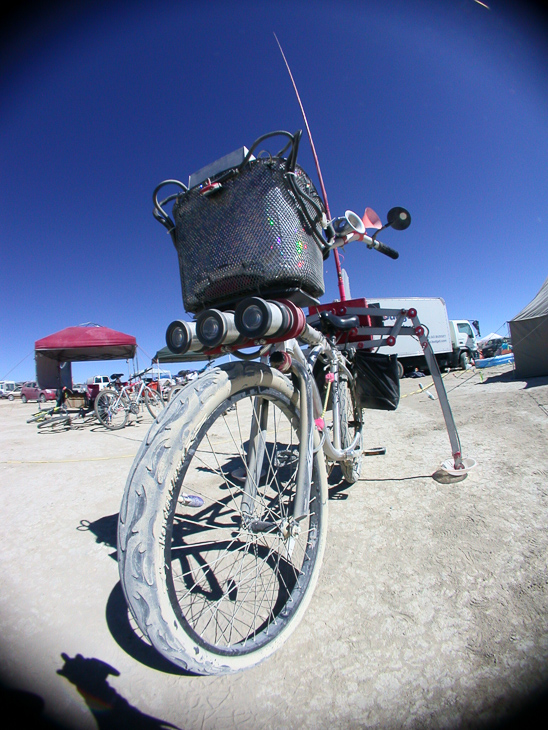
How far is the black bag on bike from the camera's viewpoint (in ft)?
8.88

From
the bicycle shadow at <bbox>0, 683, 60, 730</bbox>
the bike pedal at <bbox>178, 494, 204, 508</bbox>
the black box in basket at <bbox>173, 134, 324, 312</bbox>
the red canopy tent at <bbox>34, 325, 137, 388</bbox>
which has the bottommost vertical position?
the bicycle shadow at <bbox>0, 683, 60, 730</bbox>

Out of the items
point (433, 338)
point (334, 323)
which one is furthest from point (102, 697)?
point (433, 338)

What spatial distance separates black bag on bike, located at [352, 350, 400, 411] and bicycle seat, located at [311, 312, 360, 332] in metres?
0.56

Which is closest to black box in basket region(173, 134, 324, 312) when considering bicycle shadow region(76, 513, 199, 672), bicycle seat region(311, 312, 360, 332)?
bicycle seat region(311, 312, 360, 332)

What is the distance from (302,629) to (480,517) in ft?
4.39

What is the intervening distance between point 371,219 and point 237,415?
159 centimetres

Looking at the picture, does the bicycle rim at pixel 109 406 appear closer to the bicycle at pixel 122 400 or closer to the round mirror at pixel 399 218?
the bicycle at pixel 122 400

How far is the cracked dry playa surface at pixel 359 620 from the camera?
979 mm

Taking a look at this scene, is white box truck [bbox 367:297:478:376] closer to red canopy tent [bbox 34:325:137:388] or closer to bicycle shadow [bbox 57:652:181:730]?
red canopy tent [bbox 34:325:137:388]

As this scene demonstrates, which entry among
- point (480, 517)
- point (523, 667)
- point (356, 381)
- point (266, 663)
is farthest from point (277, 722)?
point (356, 381)

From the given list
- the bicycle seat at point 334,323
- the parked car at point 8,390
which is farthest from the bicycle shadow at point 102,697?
the parked car at point 8,390

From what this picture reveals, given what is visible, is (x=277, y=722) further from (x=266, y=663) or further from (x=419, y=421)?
(x=419, y=421)

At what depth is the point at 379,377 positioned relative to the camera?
2.71 metres

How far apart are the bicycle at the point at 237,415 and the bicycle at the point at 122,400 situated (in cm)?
671
